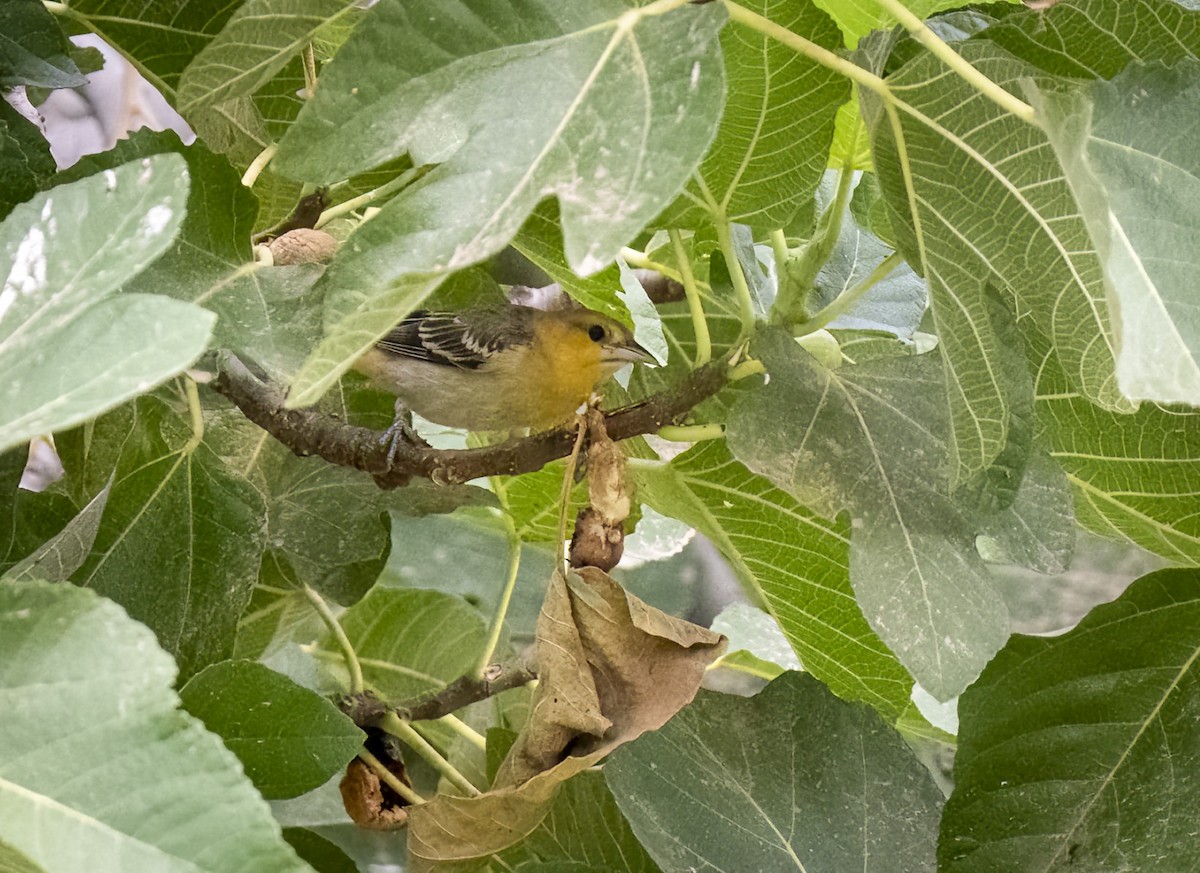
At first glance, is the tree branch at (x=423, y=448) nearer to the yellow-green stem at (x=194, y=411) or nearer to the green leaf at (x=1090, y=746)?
the yellow-green stem at (x=194, y=411)

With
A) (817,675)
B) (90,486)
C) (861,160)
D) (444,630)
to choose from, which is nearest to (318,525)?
(90,486)

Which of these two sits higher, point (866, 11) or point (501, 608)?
point (866, 11)

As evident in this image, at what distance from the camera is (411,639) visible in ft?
4.26

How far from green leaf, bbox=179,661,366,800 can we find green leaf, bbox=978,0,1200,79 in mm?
637

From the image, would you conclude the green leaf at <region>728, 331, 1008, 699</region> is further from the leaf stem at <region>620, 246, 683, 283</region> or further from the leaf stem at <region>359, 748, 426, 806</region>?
the leaf stem at <region>359, 748, 426, 806</region>

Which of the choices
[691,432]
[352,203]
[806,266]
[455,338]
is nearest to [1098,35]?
[806,266]

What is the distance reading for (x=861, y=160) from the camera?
1.04m

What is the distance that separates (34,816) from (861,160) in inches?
33.5

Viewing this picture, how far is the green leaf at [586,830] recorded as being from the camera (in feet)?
3.18

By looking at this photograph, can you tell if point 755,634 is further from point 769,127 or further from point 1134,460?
point 769,127

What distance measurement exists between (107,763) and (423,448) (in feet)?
1.61

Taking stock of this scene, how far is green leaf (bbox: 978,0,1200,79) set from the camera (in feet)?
2.35

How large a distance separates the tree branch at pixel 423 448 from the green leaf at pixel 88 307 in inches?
11.3

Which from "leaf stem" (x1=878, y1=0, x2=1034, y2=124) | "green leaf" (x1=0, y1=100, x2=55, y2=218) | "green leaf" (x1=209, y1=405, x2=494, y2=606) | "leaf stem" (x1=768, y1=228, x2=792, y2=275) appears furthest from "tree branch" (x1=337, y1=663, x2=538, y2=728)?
"leaf stem" (x1=878, y1=0, x2=1034, y2=124)
